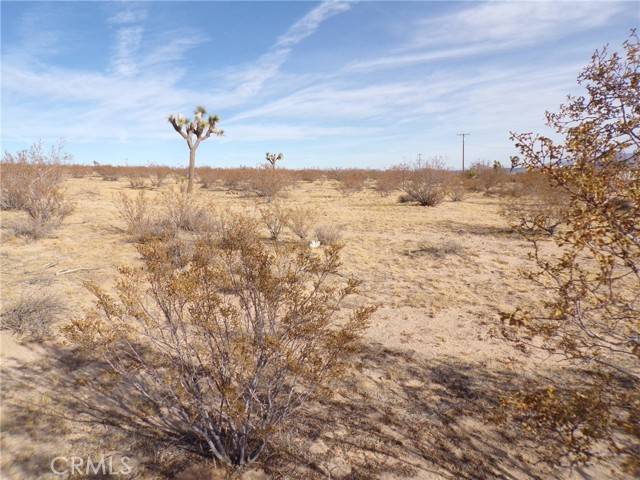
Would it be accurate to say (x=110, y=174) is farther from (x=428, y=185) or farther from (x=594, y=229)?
(x=594, y=229)

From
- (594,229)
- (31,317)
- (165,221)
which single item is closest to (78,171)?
(165,221)

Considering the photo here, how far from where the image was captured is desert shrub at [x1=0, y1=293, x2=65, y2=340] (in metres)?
4.34

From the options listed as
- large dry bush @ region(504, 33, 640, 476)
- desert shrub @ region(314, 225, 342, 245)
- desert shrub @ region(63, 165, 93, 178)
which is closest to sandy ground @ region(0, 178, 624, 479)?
desert shrub @ region(314, 225, 342, 245)

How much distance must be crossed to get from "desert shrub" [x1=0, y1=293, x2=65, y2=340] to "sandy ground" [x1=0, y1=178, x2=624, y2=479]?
0.45 ft

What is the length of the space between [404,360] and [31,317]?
4483mm

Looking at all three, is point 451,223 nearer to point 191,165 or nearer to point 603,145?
point 603,145

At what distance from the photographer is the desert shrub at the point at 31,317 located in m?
4.34

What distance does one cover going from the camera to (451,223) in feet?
38.3

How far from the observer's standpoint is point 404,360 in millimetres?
4121

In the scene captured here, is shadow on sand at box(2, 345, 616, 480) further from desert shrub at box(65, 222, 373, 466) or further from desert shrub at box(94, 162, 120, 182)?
desert shrub at box(94, 162, 120, 182)

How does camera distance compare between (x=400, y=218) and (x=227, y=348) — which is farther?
(x=400, y=218)


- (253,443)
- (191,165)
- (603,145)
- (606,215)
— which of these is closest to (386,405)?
(253,443)

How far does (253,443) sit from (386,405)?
4.02 ft

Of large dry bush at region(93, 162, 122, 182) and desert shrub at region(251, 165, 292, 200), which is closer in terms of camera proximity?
desert shrub at region(251, 165, 292, 200)
